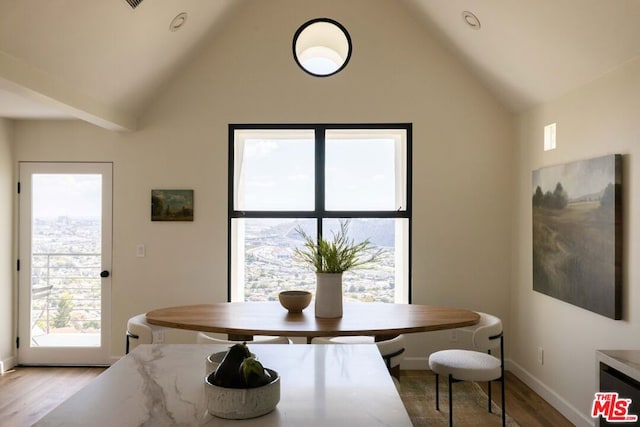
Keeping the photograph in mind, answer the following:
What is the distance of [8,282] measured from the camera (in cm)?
430

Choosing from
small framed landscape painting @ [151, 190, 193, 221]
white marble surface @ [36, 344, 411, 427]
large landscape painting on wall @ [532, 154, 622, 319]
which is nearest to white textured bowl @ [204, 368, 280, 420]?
white marble surface @ [36, 344, 411, 427]

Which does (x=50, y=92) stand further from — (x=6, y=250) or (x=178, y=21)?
(x=6, y=250)

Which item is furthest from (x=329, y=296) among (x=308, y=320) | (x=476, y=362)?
(x=476, y=362)

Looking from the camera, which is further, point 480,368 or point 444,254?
point 444,254

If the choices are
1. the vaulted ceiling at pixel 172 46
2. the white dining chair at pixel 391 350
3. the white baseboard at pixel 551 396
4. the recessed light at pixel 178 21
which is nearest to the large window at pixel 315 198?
the vaulted ceiling at pixel 172 46

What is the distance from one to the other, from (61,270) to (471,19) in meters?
4.11

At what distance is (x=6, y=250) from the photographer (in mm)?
4277

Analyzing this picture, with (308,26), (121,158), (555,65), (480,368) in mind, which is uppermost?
(308,26)

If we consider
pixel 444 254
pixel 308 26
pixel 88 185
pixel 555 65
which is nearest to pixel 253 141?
pixel 308 26

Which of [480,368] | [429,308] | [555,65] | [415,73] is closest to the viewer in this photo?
[480,368]

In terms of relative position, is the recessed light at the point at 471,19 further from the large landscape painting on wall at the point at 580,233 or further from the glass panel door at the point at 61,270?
the glass panel door at the point at 61,270

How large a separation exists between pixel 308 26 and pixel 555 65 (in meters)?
2.12

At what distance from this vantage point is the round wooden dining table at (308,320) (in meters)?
2.72

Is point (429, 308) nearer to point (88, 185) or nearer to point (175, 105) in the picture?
point (175, 105)
